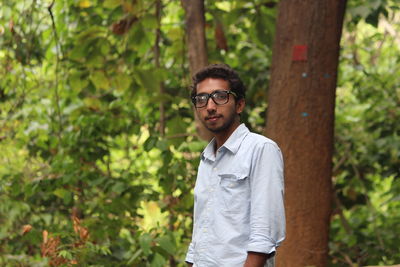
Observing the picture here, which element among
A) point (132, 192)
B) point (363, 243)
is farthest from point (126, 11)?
point (363, 243)

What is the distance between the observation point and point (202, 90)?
2.23 meters

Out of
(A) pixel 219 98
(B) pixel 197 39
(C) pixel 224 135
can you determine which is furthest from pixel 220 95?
(B) pixel 197 39

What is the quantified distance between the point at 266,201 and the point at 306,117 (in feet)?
5.61

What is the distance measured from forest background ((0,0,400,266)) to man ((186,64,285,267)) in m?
1.41

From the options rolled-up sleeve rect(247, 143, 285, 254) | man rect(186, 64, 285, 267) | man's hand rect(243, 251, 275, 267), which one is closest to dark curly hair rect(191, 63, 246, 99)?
man rect(186, 64, 285, 267)

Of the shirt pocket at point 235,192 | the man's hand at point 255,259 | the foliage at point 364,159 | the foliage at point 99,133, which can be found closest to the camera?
the man's hand at point 255,259

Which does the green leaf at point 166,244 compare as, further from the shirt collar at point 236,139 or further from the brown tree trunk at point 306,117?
the shirt collar at point 236,139

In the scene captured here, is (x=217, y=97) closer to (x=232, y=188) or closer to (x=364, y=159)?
(x=232, y=188)

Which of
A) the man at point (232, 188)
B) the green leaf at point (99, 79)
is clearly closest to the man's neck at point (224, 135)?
the man at point (232, 188)

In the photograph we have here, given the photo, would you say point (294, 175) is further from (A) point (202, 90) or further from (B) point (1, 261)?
(B) point (1, 261)

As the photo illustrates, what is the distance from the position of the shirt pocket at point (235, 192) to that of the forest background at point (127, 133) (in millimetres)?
1503

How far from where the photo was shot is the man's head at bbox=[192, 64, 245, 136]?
7.18 ft

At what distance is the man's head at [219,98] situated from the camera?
219 cm

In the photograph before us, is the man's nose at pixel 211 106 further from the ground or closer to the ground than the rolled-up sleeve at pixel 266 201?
further from the ground
